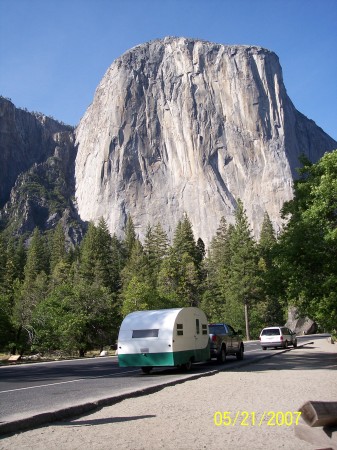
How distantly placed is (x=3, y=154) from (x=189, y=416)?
6679 inches

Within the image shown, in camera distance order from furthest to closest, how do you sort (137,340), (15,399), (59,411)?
(137,340) < (15,399) < (59,411)

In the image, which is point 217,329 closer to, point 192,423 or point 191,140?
point 192,423

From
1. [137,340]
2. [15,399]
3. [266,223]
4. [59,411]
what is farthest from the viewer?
[266,223]

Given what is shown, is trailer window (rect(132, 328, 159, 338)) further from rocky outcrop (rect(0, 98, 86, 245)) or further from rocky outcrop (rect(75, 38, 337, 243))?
rocky outcrop (rect(0, 98, 86, 245))

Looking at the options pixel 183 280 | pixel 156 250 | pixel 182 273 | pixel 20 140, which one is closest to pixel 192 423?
pixel 183 280

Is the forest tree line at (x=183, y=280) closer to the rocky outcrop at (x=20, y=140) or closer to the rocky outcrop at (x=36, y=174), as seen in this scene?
the rocky outcrop at (x=36, y=174)

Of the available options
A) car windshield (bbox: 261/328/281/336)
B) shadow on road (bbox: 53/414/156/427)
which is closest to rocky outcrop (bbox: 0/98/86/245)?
car windshield (bbox: 261/328/281/336)

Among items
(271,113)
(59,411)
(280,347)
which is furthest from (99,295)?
(271,113)

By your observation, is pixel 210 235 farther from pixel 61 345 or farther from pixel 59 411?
pixel 59 411

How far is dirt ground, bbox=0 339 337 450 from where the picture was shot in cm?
646

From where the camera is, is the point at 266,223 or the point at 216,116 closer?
the point at 266,223

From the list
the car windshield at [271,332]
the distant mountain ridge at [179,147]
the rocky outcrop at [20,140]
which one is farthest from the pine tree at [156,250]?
the rocky outcrop at [20,140]

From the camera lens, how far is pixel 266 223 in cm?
9250

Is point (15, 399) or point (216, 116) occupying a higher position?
point (216, 116)
